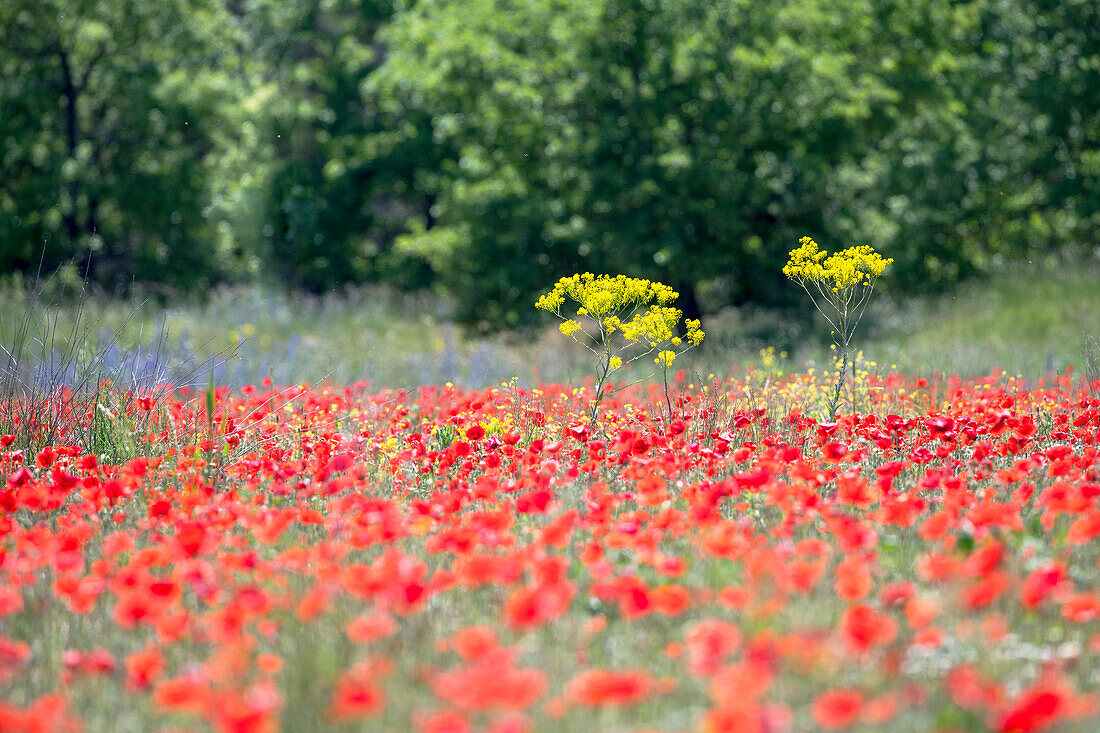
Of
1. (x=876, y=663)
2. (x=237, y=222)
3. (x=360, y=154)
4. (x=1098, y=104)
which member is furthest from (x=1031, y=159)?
(x=876, y=663)

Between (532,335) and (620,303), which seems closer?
(620,303)

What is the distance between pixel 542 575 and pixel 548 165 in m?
12.7

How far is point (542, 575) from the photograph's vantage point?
267 cm

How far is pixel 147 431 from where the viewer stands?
18.6ft

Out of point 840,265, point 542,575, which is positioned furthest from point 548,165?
point 542,575

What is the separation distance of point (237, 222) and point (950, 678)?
18.7m

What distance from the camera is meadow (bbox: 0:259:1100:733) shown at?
2.37 meters

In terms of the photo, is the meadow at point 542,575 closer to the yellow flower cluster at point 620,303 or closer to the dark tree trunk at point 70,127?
the yellow flower cluster at point 620,303

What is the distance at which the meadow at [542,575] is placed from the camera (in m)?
2.37

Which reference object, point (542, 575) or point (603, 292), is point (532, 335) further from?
point (542, 575)

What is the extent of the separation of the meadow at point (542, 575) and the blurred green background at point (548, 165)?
5019 mm

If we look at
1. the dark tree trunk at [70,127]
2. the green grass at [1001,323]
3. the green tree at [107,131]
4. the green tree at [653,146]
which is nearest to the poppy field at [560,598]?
the green grass at [1001,323]

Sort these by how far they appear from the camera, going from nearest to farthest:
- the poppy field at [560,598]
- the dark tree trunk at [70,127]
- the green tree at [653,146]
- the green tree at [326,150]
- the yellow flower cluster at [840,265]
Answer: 1. the poppy field at [560,598]
2. the yellow flower cluster at [840,265]
3. the green tree at [653,146]
4. the dark tree trunk at [70,127]
5. the green tree at [326,150]

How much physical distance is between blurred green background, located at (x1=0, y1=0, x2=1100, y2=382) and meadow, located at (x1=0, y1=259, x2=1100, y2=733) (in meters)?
5.02
